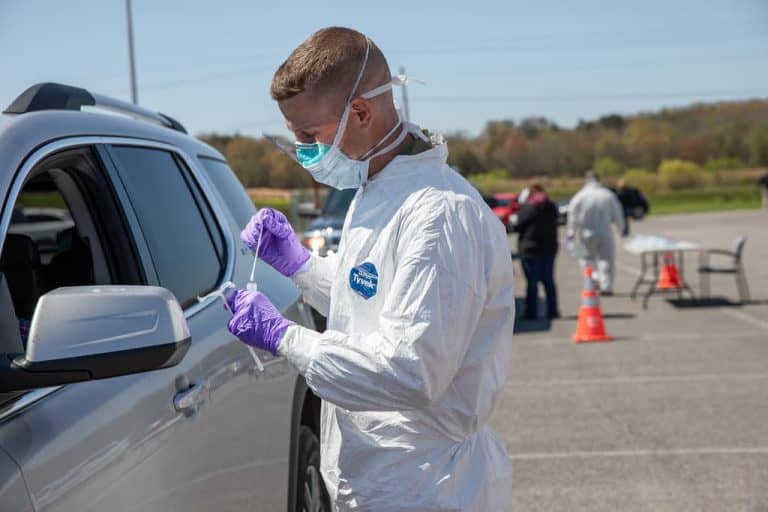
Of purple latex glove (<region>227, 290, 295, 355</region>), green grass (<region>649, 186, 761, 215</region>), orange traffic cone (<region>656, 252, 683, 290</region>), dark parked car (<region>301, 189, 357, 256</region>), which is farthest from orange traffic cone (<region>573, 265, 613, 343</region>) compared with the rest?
green grass (<region>649, 186, 761, 215</region>)

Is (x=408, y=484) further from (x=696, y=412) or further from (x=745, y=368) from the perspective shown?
(x=745, y=368)

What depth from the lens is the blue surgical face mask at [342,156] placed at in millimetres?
2660

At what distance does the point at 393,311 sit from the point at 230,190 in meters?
2.03

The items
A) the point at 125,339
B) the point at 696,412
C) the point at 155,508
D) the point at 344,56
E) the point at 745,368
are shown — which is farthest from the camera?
the point at 745,368

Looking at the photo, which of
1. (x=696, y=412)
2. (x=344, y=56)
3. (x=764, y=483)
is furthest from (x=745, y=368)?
(x=344, y=56)

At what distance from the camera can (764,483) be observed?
20.4ft

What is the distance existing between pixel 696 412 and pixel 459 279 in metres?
6.29

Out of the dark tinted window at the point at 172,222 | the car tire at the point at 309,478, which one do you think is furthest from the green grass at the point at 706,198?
the dark tinted window at the point at 172,222

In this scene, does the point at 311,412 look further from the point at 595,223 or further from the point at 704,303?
the point at 595,223

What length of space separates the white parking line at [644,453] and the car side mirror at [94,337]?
17.1 feet

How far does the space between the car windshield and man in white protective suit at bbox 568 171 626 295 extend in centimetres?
383

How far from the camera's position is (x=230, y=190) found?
4332 mm

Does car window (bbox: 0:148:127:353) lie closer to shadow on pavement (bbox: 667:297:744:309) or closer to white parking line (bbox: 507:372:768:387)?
white parking line (bbox: 507:372:768:387)

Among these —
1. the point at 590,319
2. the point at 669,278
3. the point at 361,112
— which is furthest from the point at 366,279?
the point at 669,278
